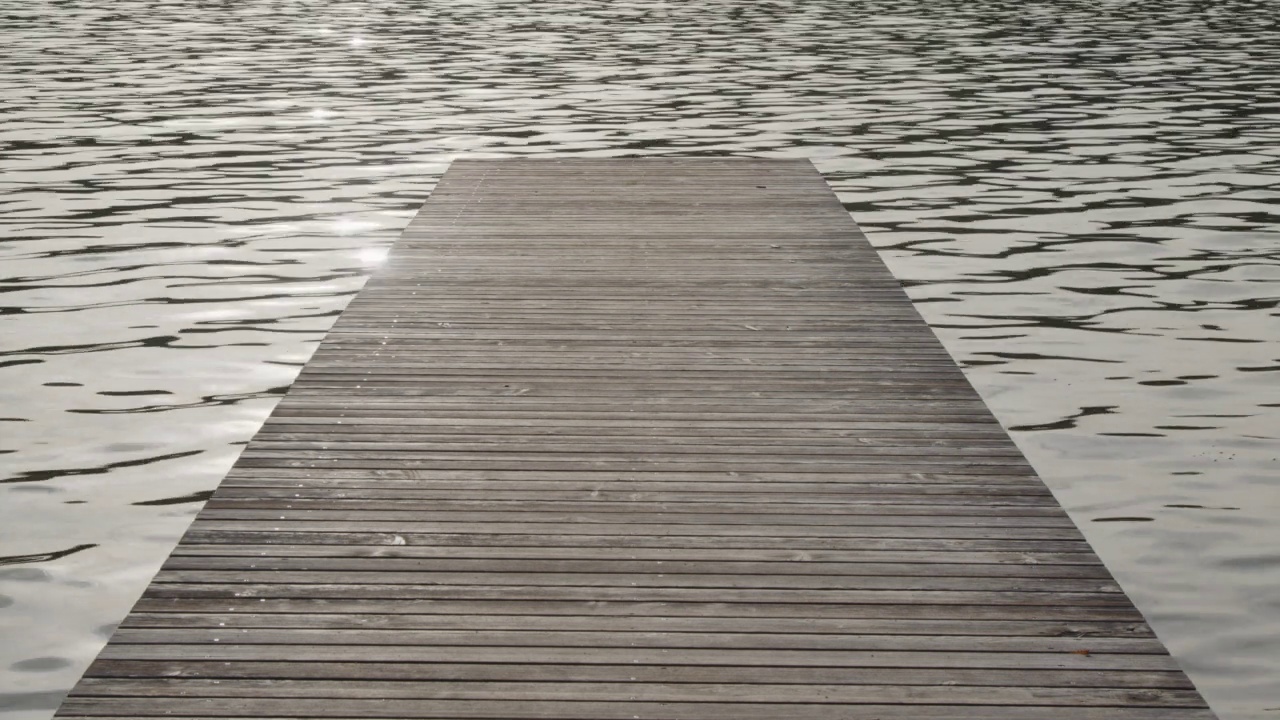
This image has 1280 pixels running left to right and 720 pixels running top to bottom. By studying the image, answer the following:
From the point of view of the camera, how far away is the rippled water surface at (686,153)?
597 cm

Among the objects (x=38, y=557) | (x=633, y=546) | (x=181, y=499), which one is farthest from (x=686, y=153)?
(x=633, y=546)

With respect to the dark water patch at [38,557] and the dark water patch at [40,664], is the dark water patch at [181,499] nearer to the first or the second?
the dark water patch at [38,557]

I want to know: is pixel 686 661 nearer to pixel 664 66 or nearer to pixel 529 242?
pixel 529 242

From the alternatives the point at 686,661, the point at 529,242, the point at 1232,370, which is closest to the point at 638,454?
the point at 686,661

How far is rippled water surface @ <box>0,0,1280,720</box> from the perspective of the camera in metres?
5.97

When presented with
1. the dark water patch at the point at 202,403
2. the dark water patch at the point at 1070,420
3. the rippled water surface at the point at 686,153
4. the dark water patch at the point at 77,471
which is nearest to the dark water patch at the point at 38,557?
the rippled water surface at the point at 686,153

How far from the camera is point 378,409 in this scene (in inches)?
257

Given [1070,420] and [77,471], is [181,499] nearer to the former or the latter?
[77,471]

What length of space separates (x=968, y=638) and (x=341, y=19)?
33.1 m

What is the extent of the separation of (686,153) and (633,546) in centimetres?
1101

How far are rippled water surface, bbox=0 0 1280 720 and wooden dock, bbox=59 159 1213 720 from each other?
585 mm

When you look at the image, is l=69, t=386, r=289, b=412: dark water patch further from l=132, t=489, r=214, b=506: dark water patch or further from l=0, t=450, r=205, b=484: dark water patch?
l=132, t=489, r=214, b=506: dark water patch

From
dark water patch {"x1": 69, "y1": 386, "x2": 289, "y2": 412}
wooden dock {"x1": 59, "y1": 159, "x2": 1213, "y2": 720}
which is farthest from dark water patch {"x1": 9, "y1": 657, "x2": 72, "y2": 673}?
dark water patch {"x1": 69, "y1": 386, "x2": 289, "y2": 412}

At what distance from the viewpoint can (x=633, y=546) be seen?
5027 millimetres
